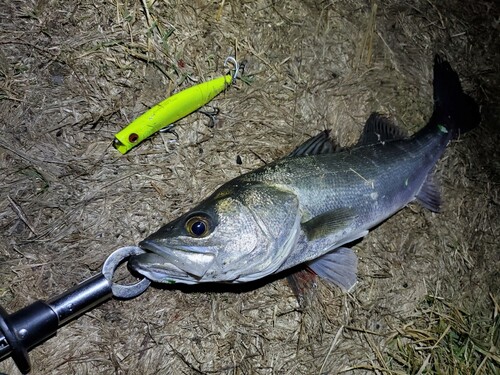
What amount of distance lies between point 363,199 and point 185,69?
5.19 feet

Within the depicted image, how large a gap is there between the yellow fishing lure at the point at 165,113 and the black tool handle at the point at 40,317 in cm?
92

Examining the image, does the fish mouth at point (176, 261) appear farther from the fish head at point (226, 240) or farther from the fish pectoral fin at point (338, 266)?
the fish pectoral fin at point (338, 266)

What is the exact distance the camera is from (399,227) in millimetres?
3719

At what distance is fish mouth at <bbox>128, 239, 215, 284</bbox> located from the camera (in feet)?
8.14

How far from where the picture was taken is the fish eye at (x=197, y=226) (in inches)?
99.6

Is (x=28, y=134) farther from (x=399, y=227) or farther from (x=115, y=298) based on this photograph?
(x=399, y=227)

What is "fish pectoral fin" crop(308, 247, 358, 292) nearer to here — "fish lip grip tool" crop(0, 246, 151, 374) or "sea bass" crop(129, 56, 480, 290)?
"sea bass" crop(129, 56, 480, 290)

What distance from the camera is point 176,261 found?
2.47m

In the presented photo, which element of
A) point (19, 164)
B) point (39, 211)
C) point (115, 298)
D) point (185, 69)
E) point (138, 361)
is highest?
point (185, 69)

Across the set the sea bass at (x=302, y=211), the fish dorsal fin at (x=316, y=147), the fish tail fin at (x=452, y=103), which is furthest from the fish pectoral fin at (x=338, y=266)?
the fish tail fin at (x=452, y=103)

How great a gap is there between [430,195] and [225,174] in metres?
1.68

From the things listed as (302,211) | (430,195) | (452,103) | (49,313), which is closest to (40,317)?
(49,313)

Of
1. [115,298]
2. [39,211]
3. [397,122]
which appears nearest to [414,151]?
[397,122]

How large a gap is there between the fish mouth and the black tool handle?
32 centimetres
